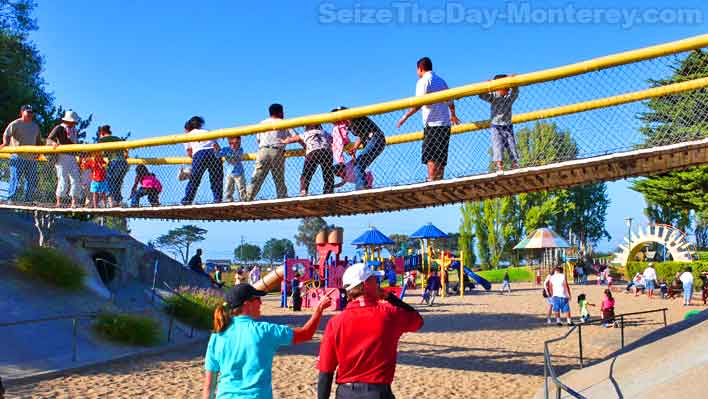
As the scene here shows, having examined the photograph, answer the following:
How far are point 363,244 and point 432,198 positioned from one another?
28417 millimetres

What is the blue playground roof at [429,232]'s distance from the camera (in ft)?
121

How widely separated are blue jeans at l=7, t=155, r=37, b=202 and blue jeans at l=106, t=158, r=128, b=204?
81.8 inches

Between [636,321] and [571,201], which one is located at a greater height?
[571,201]

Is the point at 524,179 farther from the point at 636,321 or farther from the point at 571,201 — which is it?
the point at 571,201

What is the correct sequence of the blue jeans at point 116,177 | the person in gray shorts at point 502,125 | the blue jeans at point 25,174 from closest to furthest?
1. the person in gray shorts at point 502,125
2. the blue jeans at point 116,177
3. the blue jeans at point 25,174

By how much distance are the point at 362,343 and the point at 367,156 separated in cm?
380

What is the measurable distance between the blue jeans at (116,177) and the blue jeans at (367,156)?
4.37 meters

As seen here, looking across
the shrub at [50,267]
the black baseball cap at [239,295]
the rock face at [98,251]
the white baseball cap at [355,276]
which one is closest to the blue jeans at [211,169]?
the black baseball cap at [239,295]

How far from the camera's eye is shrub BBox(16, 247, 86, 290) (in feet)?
45.3

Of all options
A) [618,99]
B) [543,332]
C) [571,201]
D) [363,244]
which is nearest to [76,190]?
[618,99]

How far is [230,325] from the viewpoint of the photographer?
13.0 feet

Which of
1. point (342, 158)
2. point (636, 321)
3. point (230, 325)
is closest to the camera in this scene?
point (230, 325)

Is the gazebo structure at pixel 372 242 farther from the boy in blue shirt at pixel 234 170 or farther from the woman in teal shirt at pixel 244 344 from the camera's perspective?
the woman in teal shirt at pixel 244 344

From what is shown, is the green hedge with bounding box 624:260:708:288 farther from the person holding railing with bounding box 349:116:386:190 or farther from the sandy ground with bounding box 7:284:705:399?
the person holding railing with bounding box 349:116:386:190
